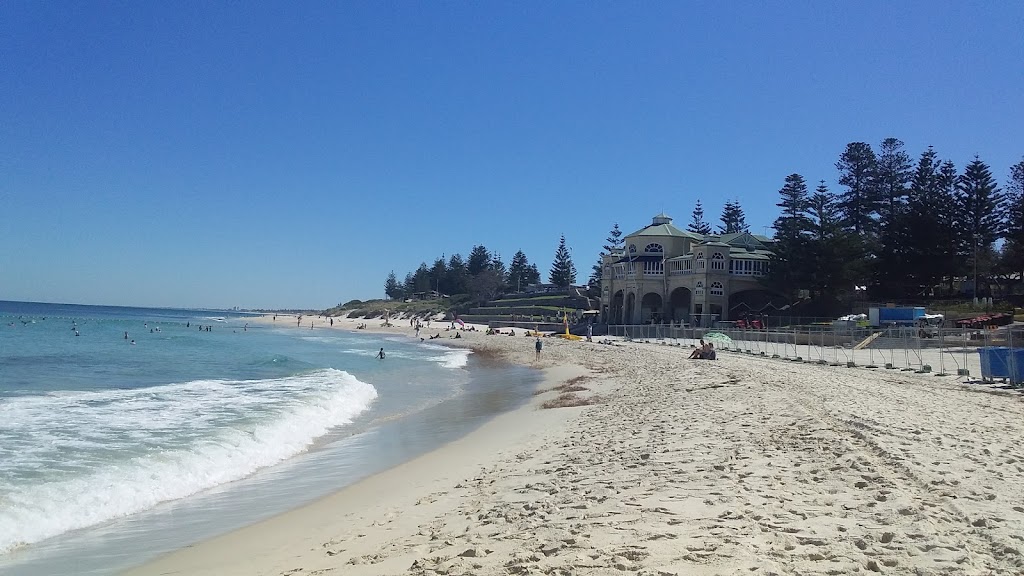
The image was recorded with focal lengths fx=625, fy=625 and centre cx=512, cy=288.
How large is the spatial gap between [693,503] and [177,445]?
27.2ft

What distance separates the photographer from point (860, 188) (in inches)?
2190

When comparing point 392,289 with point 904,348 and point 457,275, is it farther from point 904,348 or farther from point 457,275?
point 904,348

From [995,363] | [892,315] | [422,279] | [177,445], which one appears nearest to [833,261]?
[892,315]

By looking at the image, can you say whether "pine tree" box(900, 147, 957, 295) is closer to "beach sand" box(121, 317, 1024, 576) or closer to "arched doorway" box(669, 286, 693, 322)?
"arched doorway" box(669, 286, 693, 322)

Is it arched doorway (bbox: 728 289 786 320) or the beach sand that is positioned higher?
arched doorway (bbox: 728 289 786 320)

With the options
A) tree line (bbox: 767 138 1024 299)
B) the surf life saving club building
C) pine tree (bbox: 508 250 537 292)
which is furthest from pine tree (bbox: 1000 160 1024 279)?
pine tree (bbox: 508 250 537 292)

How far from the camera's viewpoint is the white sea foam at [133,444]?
706 cm

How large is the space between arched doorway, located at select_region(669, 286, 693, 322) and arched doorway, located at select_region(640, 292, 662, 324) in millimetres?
1050

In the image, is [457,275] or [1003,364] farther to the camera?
[457,275]

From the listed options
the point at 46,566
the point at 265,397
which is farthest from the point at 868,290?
the point at 46,566

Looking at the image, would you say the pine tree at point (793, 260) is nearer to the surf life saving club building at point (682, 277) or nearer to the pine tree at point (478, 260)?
the surf life saving club building at point (682, 277)

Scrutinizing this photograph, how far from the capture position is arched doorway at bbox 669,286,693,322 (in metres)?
50.9

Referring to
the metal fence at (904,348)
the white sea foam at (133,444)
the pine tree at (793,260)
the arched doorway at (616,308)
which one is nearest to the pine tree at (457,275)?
the arched doorway at (616,308)

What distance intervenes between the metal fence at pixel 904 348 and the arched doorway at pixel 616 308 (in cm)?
2181
